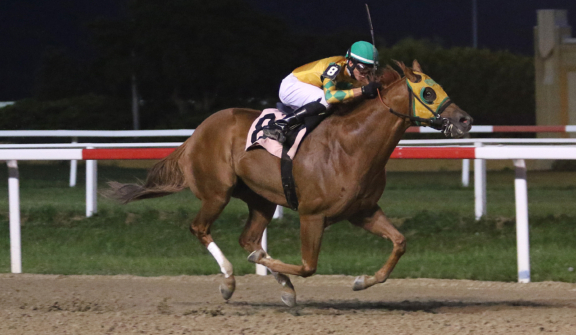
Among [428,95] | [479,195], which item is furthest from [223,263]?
[479,195]

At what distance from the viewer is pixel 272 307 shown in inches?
191

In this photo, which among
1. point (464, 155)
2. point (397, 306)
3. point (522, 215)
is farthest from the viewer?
point (464, 155)

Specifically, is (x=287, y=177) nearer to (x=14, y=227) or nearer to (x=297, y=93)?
(x=297, y=93)

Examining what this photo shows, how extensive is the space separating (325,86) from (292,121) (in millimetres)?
271

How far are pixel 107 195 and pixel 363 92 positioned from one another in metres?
2.05

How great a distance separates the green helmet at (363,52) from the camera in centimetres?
454

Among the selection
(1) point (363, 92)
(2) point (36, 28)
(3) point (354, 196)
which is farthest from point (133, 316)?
(2) point (36, 28)

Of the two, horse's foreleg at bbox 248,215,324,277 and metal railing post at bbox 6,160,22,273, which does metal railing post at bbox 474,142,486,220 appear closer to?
horse's foreleg at bbox 248,215,324,277

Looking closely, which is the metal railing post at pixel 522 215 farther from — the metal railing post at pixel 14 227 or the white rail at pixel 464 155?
the metal railing post at pixel 14 227

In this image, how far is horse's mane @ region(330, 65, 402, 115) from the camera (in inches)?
181

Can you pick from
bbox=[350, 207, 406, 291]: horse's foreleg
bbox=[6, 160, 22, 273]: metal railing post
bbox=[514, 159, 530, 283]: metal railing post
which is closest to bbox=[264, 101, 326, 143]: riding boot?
bbox=[350, 207, 406, 291]: horse's foreleg

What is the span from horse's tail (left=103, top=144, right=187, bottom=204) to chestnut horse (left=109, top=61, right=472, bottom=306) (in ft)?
1.06

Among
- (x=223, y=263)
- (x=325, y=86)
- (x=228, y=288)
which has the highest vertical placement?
(x=325, y=86)

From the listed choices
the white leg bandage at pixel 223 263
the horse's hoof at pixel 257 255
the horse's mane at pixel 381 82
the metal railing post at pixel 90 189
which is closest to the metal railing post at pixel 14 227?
the white leg bandage at pixel 223 263
